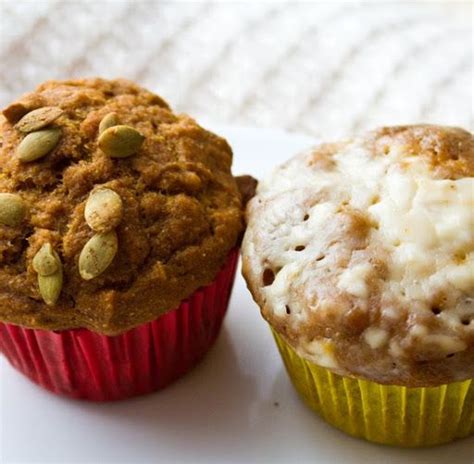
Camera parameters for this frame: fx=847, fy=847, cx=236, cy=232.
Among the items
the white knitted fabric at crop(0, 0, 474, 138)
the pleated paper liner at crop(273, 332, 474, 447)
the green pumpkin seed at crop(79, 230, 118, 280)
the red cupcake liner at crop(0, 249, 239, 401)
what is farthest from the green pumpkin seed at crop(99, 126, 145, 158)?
the white knitted fabric at crop(0, 0, 474, 138)

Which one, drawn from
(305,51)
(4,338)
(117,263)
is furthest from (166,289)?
(305,51)

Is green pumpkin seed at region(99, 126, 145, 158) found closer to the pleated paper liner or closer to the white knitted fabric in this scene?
the pleated paper liner

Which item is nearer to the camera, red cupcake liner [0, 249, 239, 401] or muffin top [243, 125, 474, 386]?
muffin top [243, 125, 474, 386]

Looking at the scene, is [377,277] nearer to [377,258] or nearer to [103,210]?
[377,258]

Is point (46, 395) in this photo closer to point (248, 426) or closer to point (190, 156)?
point (248, 426)

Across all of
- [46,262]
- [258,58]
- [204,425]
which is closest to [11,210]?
[46,262]
